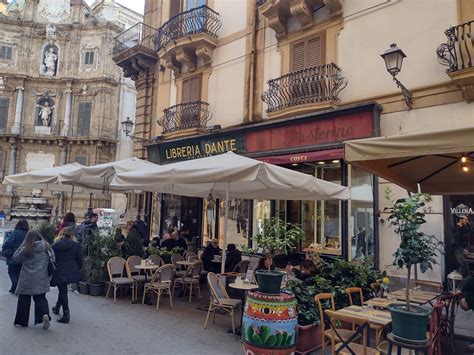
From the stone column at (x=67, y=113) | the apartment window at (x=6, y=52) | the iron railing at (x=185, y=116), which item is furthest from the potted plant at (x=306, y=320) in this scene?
the apartment window at (x=6, y=52)

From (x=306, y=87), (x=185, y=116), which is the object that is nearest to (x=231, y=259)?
(x=306, y=87)

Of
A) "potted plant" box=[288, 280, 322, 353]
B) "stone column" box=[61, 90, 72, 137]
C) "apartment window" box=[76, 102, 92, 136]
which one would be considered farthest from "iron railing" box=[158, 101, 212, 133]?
"stone column" box=[61, 90, 72, 137]

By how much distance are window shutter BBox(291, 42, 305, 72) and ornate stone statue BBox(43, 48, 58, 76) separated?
3069 centimetres

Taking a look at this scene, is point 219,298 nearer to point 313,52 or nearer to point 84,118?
point 313,52

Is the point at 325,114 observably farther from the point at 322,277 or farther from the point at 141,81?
the point at 141,81

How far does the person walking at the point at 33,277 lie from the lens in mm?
5695

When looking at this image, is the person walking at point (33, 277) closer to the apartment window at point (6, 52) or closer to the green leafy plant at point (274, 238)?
the green leafy plant at point (274, 238)

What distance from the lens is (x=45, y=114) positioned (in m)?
34.4

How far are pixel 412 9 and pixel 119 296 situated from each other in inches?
356

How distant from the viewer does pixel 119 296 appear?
8078mm

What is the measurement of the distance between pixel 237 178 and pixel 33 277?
3.39 m

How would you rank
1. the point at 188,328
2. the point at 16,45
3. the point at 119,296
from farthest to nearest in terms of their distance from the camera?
1. the point at 16,45
2. the point at 119,296
3. the point at 188,328

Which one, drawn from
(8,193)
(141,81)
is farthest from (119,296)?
(8,193)

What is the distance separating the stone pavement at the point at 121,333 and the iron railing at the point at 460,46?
6502mm
